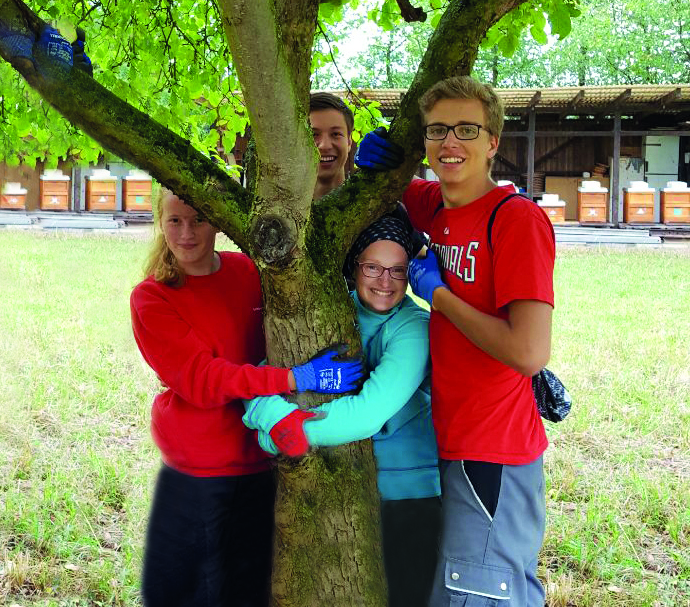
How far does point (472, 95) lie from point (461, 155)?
181 millimetres

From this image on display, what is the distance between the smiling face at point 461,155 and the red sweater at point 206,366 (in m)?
0.70

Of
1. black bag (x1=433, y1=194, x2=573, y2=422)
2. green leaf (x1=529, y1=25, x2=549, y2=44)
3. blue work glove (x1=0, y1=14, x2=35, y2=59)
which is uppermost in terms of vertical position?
green leaf (x1=529, y1=25, x2=549, y2=44)

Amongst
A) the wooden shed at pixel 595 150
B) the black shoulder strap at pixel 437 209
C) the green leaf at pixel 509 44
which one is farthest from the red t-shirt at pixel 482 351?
the wooden shed at pixel 595 150

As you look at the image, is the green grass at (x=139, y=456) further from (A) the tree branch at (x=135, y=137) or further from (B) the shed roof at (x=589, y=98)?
(B) the shed roof at (x=589, y=98)

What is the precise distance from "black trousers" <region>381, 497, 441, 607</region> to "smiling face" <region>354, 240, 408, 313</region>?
1.96ft

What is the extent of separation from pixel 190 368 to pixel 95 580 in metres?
1.95

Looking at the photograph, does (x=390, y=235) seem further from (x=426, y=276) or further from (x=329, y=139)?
(x=329, y=139)

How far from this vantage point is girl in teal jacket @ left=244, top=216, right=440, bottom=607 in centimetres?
211

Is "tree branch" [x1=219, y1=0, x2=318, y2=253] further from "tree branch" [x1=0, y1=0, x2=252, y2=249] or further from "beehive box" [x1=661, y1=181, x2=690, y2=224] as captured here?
"beehive box" [x1=661, y1=181, x2=690, y2=224]

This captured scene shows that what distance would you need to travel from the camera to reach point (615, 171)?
1725cm

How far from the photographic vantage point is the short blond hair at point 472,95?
2.13 m

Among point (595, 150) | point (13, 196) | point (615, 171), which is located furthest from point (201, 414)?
point (595, 150)

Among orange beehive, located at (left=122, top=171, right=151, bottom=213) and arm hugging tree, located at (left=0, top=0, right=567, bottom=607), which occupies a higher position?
orange beehive, located at (left=122, top=171, right=151, bottom=213)

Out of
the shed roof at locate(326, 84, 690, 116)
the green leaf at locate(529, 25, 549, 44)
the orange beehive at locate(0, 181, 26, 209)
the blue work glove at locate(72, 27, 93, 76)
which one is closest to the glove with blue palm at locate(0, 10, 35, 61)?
the blue work glove at locate(72, 27, 93, 76)
